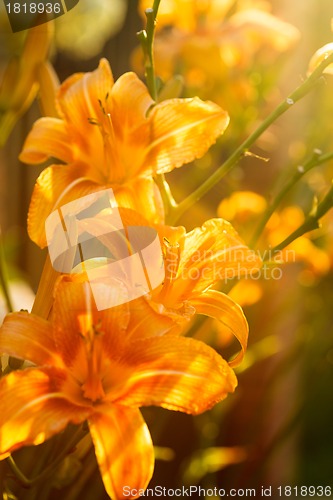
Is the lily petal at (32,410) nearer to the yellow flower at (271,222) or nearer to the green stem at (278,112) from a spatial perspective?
the green stem at (278,112)

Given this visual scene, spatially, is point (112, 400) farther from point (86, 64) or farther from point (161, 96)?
point (86, 64)

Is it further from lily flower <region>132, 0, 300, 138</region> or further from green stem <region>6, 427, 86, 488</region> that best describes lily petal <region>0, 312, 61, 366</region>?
lily flower <region>132, 0, 300, 138</region>

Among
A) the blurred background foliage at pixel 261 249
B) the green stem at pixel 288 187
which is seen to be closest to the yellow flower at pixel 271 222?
the blurred background foliage at pixel 261 249

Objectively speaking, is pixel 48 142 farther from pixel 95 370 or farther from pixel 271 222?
pixel 271 222

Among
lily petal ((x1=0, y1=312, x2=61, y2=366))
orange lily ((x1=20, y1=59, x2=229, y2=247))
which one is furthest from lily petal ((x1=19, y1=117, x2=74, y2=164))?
lily petal ((x1=0, y1=312, x2=61, y2=366))

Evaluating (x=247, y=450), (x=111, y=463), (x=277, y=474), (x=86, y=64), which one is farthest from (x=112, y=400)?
(x=86, y=64)

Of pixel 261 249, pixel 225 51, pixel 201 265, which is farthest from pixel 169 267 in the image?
pixel 225 51
